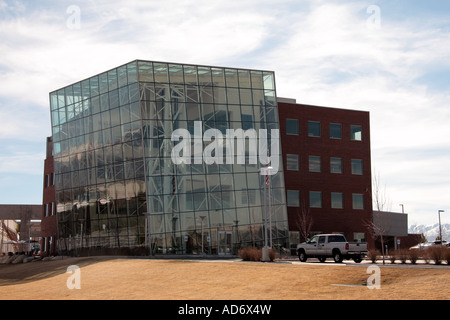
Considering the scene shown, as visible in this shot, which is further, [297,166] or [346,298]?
[297,166]

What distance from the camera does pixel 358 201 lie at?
7006 centimetres

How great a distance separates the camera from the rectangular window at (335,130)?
69.2m

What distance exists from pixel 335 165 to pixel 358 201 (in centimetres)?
523

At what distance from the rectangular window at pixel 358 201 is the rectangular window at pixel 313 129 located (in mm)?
8485

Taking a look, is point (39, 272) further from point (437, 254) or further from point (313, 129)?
point (313, 129)

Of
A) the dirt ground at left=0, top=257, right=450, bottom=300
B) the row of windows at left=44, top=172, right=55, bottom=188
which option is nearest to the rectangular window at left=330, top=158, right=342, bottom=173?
the dirt ground at left=0, top=257, right=450, bottom=300

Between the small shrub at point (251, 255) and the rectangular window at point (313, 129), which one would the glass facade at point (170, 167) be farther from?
the small shrub at point (251, 255)

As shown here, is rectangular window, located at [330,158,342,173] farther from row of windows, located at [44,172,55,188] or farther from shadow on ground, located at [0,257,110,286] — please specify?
row of windows, located at [44,172,55,188]

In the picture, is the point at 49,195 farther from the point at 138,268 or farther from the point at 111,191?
the point at 138,268

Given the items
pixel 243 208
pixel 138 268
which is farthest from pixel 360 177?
pixel 138 268

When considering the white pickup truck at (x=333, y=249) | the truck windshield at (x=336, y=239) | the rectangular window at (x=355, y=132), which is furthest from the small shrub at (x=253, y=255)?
the rectangular window at (x=355, y=132)

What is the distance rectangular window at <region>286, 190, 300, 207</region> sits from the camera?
2579 inches

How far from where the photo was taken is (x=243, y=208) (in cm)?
5872

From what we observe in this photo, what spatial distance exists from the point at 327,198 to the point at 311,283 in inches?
1682
